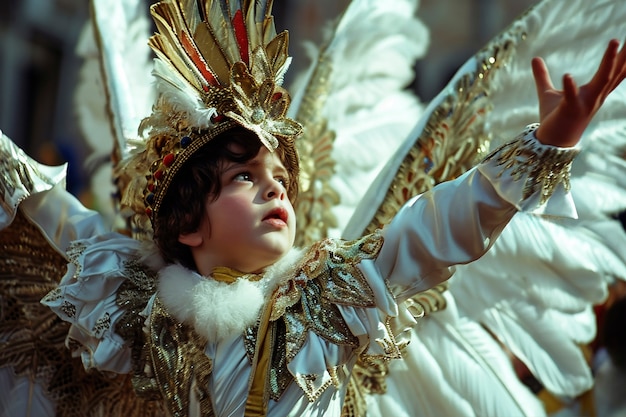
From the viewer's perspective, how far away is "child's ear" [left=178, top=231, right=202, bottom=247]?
1983 mm

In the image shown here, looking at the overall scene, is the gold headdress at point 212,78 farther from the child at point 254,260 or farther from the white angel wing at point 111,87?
the white angel wing at point 111,87

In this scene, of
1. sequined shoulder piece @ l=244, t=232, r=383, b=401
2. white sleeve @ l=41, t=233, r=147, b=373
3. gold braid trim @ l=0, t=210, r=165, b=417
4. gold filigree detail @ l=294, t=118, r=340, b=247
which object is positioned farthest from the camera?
gold filigree detail @ l=294, t=118, r=340, b=247

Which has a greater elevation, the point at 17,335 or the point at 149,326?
the point at 149,326

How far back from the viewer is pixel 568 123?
1574 mm

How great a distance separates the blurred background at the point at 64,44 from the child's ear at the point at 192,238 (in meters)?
6.86

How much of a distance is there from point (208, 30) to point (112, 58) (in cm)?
94

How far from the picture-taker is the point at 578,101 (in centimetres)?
→ 156

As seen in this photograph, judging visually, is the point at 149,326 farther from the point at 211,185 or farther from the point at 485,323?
the point at 485,323

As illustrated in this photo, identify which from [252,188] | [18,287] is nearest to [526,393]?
[252,188]

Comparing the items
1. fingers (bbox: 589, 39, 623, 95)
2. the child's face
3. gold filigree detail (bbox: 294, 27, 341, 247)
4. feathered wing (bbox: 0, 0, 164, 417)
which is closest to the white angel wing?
feathered wing (bbox: 0, 0, 164, 417)

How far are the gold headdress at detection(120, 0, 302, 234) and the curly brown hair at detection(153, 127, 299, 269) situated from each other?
0.02 m

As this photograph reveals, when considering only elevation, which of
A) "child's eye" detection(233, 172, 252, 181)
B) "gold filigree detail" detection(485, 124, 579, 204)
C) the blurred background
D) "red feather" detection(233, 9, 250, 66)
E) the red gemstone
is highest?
"red feather" detection(233, 9, 250, 66)

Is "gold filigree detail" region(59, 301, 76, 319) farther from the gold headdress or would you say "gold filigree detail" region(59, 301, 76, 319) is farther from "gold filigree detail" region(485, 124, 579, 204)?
"gold filigree detail" region(485, 124, 579, 204)

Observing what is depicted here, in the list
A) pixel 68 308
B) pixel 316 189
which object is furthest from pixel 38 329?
pixel 316 189
